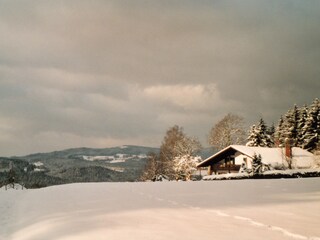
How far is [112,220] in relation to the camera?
8.67 m

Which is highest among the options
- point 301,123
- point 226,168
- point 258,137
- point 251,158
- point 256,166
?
point 301,123

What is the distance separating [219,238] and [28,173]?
640ft

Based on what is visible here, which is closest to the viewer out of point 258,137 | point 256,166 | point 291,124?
point 256,166

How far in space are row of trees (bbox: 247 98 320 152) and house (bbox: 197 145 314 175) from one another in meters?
11.0

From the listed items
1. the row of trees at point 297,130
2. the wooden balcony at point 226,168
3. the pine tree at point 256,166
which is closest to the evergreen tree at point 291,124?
the row of trees at point 297,130

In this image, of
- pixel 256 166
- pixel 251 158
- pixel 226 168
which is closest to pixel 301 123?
pixel 226 168

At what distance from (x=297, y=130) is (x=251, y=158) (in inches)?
1211

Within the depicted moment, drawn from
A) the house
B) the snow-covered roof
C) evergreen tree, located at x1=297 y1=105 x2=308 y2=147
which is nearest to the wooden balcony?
the house

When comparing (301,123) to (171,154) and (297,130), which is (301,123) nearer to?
(297,130)

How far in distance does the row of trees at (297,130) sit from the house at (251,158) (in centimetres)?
1097

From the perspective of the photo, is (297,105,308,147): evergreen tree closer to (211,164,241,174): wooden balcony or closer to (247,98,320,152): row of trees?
(247,98,320,152): row of trees

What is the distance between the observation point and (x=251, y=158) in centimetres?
5131

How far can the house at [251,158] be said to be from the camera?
5308cm

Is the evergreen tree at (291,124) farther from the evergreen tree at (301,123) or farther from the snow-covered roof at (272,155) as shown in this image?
the snow-covered roof at (272,155)
